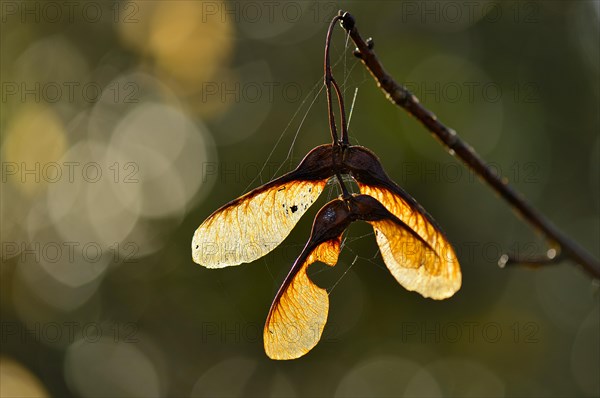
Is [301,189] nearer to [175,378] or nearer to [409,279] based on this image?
[409,279]

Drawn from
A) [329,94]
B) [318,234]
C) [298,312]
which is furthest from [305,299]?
[329,94]

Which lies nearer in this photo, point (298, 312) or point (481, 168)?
point (481, 168)

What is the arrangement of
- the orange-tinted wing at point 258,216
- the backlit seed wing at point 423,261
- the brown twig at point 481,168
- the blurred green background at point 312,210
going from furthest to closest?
1. the blurred green background at point 312,210
2. the orange-tinted wing at point 258,216
3. the backlit seed wing at point 423,261
4. the brown twig at point 481,168

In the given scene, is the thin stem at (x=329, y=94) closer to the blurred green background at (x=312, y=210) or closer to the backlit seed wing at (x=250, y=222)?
the backlit seed wing at (x=250, y=222)

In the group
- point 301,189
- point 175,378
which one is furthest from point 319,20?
point 301,189

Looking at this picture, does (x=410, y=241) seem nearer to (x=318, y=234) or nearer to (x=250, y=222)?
(x=318, y=234)

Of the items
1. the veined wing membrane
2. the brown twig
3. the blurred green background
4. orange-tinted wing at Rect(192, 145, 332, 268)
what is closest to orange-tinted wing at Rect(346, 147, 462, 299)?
the veined wing membrane

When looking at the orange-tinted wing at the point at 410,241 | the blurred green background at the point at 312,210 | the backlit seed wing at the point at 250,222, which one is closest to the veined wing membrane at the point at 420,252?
the orange-tinted wing at the point at 410,241
